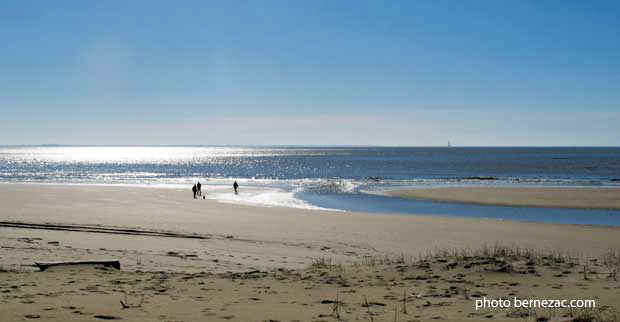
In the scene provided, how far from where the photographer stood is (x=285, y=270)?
1284cm

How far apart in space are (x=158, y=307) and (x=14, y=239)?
472 inches

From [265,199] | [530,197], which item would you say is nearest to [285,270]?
[265,199]

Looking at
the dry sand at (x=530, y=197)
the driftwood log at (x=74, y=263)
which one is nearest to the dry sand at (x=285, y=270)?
the driftwood log at (x=74, y=263)

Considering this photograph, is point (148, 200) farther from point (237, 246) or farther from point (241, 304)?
point (241, 304)

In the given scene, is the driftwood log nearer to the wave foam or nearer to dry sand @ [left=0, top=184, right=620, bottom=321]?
dry sand @ [left=0, top=184, right=620, bottom=321]

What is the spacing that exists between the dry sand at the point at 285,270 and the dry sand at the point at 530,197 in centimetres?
1340

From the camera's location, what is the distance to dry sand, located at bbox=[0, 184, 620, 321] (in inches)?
325

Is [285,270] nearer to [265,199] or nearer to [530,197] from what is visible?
[265,199]

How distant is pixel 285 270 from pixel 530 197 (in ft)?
114

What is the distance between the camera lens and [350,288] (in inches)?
403

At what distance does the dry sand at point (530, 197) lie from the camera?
37625mm

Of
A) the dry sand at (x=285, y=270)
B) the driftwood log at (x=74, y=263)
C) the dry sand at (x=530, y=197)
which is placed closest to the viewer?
the dry sand at (x=285, y=270)

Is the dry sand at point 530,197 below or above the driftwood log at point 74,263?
below

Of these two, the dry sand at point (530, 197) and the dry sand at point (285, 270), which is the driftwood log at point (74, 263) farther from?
the dry sand at point (530, 197)
